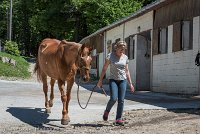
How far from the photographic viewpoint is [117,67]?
392 inches

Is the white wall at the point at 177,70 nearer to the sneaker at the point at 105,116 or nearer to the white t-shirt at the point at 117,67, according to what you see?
the sneaker at the point at 105,116

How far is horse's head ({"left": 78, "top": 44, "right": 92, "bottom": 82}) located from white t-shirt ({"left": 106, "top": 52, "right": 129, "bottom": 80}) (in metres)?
0.77

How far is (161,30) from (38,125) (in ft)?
43.3

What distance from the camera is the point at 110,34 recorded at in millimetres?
33344

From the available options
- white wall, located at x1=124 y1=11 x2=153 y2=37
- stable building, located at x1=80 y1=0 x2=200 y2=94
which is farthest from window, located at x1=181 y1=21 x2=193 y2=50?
white wall, located at x1=124 y1=11 x2=153 y2=37

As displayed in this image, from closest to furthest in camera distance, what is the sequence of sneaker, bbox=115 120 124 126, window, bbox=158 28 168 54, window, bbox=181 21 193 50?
1. sneaker, bbox=115 120 124 126
2. window, bbox=181 21 193 50
3. window, bbox=158 28 168 54

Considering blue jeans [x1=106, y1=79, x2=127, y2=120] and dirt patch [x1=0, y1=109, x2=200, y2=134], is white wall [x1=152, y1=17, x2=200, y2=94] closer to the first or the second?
dirt patch [x1=0, y1=109, x2=200, y2=134]

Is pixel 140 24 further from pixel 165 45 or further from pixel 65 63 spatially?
pixel 65 63

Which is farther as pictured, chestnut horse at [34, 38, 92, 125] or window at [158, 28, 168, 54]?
window at [158, 28, 168, 54]

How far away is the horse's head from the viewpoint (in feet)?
29.9

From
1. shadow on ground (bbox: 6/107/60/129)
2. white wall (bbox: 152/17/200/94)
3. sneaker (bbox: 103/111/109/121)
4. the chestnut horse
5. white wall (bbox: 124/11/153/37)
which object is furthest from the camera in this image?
white wall (bbox: 124/11/153/37)

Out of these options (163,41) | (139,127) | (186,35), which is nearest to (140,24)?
(163,41)

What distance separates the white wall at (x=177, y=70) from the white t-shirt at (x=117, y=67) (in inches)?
322

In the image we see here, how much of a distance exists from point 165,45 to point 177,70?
2.29 meters
